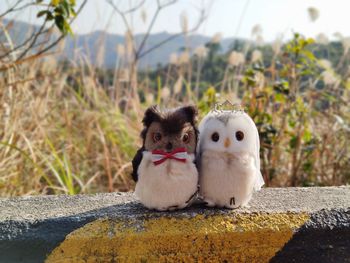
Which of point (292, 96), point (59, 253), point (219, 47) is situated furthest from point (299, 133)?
point (219, 47)

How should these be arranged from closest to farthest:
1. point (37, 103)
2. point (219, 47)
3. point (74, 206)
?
1. point (74, 206)
2. point (37, 103)
3. point (219, 47)

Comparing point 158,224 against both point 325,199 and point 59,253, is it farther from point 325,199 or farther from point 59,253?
point 325,199

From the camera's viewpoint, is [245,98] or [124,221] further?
[245,98]

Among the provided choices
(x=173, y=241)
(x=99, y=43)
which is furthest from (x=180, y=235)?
(x=99, y=43)

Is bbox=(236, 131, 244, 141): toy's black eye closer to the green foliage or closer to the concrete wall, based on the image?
the concrete wall

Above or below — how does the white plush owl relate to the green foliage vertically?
below

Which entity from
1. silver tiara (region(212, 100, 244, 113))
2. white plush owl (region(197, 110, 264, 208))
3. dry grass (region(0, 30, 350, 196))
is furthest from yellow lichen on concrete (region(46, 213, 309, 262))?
dry grass (region(0, 30, 350, 196))

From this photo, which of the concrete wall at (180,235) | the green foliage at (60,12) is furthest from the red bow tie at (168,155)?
the green foliage at (60,12)
